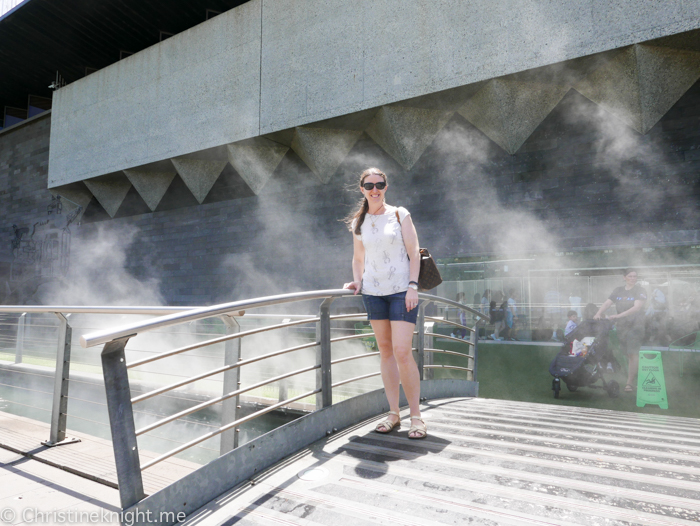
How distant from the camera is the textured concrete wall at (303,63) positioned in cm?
716

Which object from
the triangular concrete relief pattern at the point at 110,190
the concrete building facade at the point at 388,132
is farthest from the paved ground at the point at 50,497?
the triangular concrete relief pattern at the point at 110,190

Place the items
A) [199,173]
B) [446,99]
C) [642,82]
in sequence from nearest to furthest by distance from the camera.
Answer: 1. [642,82]
2. [446,99]
3. [199,173]

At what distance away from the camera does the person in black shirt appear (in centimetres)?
634

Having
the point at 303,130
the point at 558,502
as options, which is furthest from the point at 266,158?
the point at 558,502

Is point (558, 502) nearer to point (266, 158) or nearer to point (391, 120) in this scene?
point (391, 120)

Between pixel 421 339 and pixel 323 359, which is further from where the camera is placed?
pixel 421 339

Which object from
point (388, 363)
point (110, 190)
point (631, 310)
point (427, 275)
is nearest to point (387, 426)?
point (388, 363)

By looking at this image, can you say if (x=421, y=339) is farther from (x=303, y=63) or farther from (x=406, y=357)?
(x=303, y=63)

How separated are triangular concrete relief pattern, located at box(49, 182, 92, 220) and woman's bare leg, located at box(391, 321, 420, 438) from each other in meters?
14.6

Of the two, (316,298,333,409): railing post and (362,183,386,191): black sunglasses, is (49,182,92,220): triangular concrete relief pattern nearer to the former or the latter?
(316,298,333,409): railing post

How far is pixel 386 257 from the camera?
2.71m

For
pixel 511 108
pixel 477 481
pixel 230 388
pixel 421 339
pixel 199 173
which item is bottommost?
pixel 477 481

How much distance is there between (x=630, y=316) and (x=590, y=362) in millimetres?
875

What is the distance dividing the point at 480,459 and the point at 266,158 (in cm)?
1007
